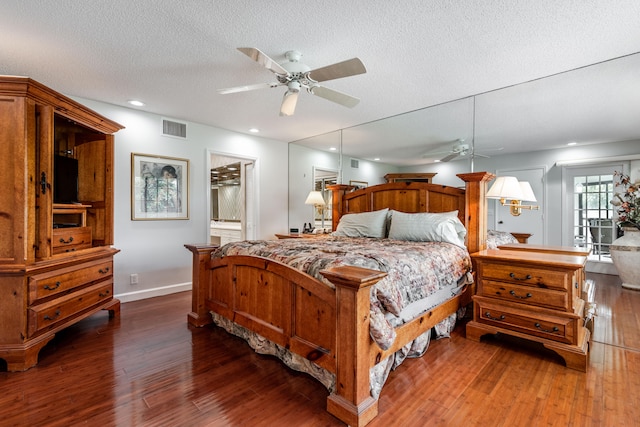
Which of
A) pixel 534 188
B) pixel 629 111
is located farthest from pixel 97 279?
pixel 629 111

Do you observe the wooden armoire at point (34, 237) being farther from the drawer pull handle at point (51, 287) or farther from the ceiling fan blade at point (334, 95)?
the ceiling fan blade at point (334, 95)

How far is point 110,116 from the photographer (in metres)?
3.66

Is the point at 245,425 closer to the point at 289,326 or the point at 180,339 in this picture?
the point at 289,326

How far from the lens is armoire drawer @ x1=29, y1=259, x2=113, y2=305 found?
2.23 meters

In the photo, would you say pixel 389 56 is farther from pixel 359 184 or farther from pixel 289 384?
pixel 289 384

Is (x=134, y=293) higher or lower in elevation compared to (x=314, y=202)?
lower

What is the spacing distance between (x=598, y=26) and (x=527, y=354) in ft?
8.10

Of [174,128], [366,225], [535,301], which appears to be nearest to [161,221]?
[174,128]

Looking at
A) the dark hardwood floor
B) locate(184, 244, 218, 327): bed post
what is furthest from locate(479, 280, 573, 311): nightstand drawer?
locate(184, 244, 218, 327): bed post

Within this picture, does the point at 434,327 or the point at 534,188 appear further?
the point at 534,188

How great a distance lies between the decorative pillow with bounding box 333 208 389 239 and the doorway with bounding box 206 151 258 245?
1975 mm

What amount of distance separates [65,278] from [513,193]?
4.11 meters

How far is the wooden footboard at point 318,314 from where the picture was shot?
61.2 inches

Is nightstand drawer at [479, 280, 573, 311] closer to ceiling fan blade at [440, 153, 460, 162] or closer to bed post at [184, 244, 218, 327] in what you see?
ceiling fan blade at [440, 153, 460, 162]
